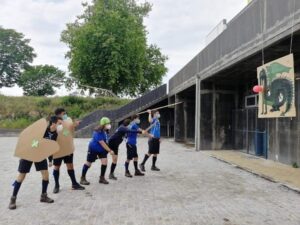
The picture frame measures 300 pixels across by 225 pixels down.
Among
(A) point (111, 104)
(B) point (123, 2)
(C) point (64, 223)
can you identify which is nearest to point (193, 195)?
(C) point (64, 223)

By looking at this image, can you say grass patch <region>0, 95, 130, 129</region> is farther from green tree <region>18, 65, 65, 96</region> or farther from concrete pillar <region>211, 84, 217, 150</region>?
green tree <region>18, 65, 65, 96</region>

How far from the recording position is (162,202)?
7176 mm

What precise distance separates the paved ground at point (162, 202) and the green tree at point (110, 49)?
25677 millimetres

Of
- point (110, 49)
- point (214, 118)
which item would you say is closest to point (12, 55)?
point (110, 49)

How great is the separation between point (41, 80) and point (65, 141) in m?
59.5

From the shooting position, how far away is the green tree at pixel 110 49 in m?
35.3

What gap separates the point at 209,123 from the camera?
1908cm

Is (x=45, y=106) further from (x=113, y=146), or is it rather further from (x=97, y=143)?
(x=97, y=143)

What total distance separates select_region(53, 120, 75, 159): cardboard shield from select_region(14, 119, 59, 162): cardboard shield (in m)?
0.94

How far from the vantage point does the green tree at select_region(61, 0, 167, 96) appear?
1391 inches

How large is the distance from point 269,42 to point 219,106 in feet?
30.6

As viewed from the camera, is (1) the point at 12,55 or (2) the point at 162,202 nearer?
(2) the point at 162,202

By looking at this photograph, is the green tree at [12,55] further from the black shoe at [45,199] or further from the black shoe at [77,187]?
the black shoe at [45,199]

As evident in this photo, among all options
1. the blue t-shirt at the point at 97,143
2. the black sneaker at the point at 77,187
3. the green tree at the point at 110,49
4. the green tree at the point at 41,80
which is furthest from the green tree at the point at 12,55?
the black sneaker at the point at 77,187
